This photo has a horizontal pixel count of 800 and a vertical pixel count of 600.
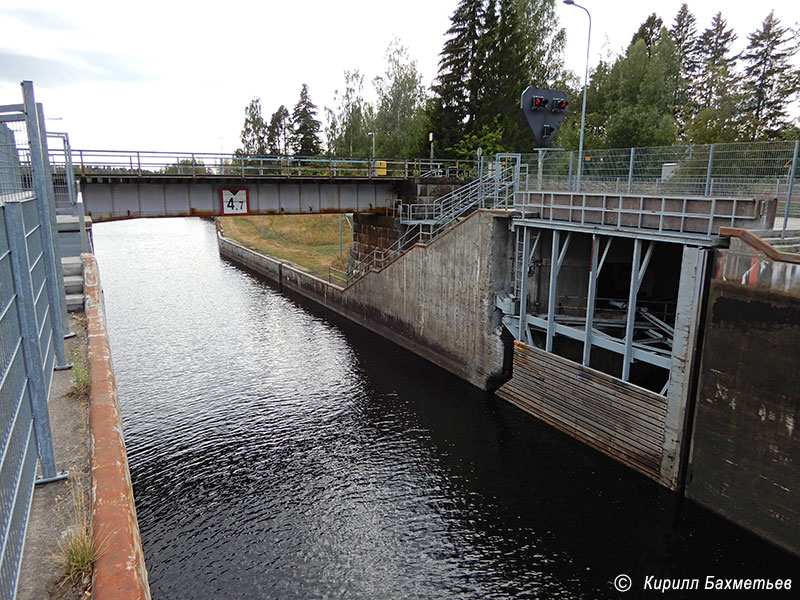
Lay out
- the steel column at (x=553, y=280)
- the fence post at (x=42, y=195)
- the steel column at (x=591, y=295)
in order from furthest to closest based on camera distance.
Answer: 1. the steel column at (x=553, y=280)
2. the steel column at (x=591, y=295)
3. the fence post at (x=42, y=195)

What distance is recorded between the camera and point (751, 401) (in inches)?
452

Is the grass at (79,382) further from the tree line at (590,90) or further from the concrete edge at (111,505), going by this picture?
the tree line at (590,90)

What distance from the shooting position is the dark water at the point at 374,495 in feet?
36.6

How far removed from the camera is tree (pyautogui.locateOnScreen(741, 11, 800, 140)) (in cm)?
4597

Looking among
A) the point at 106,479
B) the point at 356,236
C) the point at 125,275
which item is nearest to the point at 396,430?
the point at 106,479

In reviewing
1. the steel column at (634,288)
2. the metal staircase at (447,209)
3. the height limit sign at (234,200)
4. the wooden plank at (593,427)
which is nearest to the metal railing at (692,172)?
the metal staircase at (447,209)

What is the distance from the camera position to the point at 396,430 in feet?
57.8

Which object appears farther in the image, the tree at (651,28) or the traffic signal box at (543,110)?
the tree at (651,28)

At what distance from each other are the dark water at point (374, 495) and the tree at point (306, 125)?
65.4m

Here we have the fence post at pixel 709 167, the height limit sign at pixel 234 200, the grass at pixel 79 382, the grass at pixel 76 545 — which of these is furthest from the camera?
the height limit sign at pixel 234 200

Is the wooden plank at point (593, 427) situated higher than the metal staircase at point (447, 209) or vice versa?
the metal staircase at point (447, 209)

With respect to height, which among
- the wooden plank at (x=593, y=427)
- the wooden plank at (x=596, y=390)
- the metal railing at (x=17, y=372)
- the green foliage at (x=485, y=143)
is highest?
the green foliage at (x=485, y=143)

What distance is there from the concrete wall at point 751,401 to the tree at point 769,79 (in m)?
40.7

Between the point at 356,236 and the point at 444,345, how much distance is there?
1392 centimetres
